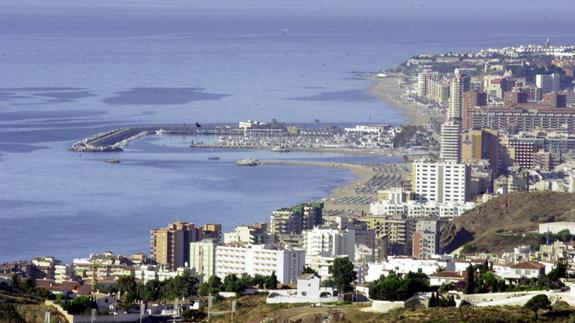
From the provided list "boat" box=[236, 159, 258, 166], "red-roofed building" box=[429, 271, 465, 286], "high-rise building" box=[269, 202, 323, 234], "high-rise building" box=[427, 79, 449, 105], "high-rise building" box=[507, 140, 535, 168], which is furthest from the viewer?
"high-rise building" box=[427, 79, 449, 105]

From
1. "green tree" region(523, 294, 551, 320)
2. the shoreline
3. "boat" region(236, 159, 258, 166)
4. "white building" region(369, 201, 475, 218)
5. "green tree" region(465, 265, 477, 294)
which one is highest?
the shoreline

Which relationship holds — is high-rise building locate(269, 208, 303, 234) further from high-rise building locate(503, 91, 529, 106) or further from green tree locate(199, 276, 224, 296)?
high-rise building locate(503, 91, 529, 106)

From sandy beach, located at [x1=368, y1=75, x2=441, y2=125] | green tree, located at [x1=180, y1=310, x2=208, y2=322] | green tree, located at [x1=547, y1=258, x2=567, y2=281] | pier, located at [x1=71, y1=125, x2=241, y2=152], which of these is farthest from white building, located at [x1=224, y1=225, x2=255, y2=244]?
sandy beach, located at [x1=368, y1=75, x2=441, y2=125]

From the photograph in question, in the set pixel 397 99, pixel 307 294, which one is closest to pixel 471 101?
pixel 397 99

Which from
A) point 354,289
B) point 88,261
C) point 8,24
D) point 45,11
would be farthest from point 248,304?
point 45,11

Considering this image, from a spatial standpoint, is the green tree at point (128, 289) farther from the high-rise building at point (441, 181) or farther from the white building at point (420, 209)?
the high-rise building at point (441, 181)

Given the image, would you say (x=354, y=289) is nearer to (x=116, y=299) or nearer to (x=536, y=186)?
(x=116, y=299)

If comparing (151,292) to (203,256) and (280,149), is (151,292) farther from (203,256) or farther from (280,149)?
(280,149)
